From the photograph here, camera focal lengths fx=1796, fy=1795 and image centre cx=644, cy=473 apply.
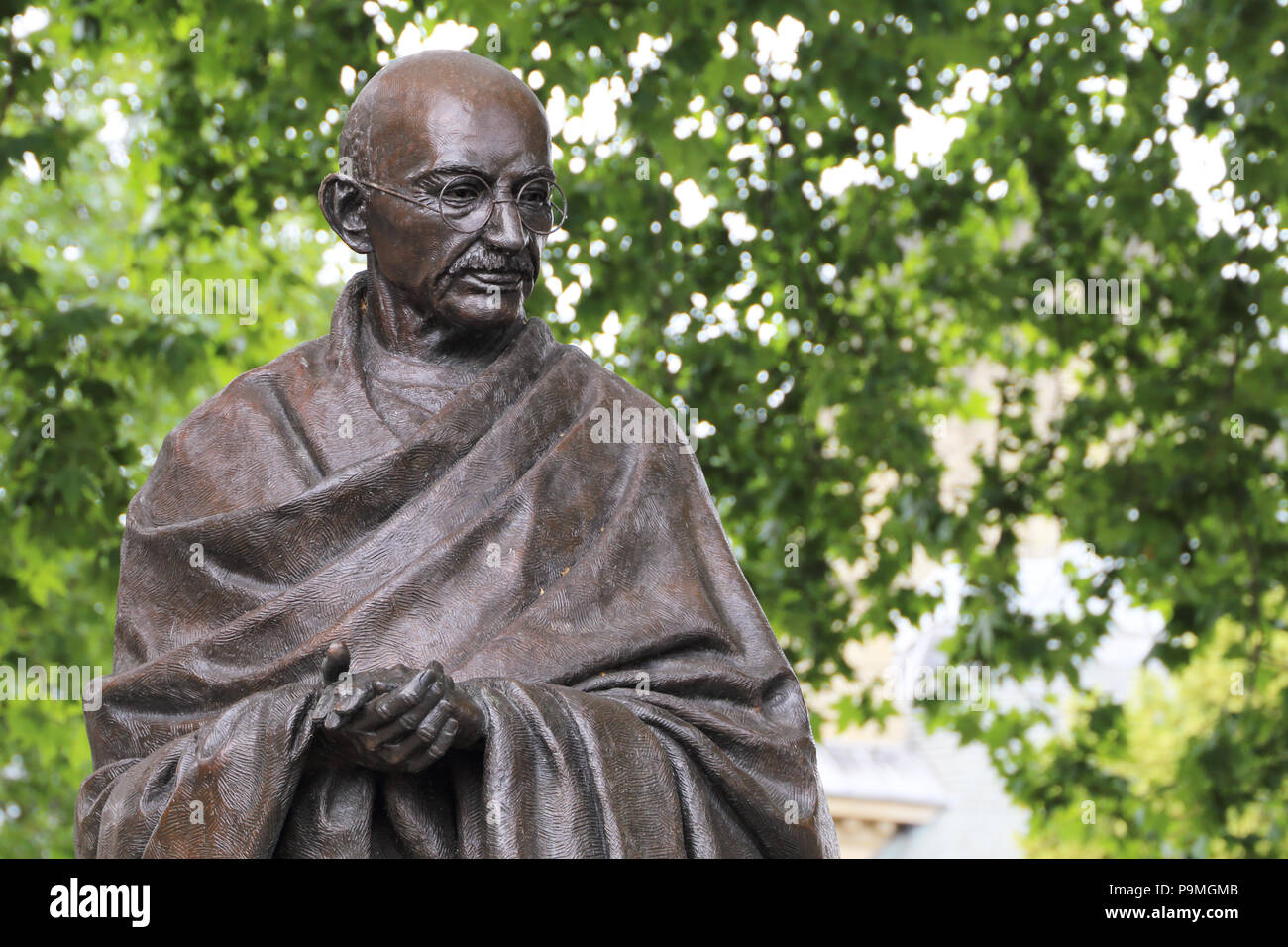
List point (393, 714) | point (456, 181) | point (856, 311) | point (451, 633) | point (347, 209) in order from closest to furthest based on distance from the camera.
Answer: point (393, 714) < point (451, 633) < point (456, 181) < point (347, 209) < point (856, 311)

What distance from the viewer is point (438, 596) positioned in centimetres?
337

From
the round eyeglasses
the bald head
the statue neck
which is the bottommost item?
the statue neck

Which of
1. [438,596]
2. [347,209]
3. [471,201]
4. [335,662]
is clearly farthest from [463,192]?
[335,662]

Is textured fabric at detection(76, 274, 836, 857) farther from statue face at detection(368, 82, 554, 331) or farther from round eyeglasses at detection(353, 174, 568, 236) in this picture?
round eyeglasses at detection(353, 174, 568, 236)

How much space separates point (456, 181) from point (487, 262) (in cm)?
17

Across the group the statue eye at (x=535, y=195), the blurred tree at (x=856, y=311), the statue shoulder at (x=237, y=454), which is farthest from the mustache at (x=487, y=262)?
the blurred tree at (x=856, y=311)

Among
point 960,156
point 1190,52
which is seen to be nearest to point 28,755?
point 960,156

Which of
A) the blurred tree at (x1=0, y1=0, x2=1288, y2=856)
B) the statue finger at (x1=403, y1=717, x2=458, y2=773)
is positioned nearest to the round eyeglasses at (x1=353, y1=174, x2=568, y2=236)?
the statue finger at (x1=403, y1=717, x2=458, y2=773)

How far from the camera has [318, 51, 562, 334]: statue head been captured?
3.63m

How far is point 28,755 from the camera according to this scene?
14367 mm

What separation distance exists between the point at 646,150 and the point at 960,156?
234 cm

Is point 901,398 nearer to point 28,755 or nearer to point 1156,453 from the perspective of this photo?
point 1156,453

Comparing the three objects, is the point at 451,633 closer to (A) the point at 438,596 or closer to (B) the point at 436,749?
(A) the point at 438,596

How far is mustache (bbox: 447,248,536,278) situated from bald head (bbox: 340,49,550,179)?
227 millimetres
